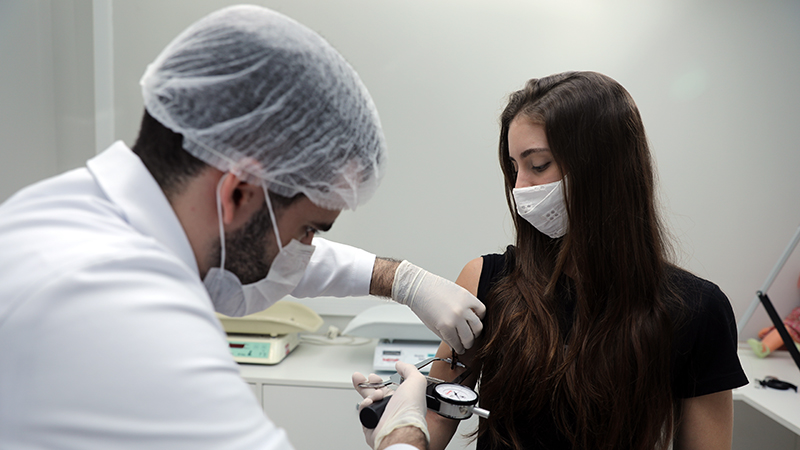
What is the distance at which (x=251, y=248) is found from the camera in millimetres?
826

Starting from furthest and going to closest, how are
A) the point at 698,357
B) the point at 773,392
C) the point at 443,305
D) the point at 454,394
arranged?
the point at 773,392 < the point at 443,305 < the point at 698,357 < the point at 454,394

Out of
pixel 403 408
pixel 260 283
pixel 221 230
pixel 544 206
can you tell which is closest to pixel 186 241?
pixel 221 230

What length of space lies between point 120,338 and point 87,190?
0.94ft

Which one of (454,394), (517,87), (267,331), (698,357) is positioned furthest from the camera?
(517,87)

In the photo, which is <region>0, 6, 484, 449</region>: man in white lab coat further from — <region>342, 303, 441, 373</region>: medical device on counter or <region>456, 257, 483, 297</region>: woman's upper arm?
<region>342, 303, 441, 373</region>: medical device on counter

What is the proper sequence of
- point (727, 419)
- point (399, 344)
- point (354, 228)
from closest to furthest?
1. point (727, 419)
2. point (399, 344)
3. point (354, 228)

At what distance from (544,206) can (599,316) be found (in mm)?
306

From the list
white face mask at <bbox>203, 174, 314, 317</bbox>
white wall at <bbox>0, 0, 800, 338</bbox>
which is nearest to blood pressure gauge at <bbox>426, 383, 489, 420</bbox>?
white face mask at <bbox>203, 174, 314, 317</bbox>

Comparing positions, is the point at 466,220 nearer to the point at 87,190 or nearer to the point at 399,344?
the point at 399,344

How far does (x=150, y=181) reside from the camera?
737 mm

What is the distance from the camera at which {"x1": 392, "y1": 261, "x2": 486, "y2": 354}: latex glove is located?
1.26 meters

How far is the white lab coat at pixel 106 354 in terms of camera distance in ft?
1.77

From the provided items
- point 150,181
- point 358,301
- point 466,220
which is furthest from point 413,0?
point 150,181

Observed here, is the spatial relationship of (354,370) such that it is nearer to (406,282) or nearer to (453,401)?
(406,282)
